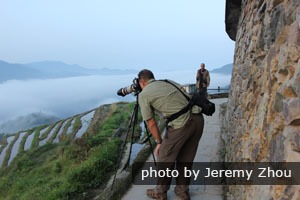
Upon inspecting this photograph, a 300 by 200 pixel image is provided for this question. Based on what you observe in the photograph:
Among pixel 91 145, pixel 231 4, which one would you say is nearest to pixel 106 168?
pixel 91 145

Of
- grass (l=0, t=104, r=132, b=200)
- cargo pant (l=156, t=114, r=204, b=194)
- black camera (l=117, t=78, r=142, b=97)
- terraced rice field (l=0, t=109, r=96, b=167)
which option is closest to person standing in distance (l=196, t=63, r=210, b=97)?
grass (l=0, t=104, r=132, b=200)

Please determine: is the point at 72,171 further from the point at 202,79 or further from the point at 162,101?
the point at 202,79

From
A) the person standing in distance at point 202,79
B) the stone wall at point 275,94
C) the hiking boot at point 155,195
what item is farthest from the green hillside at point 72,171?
the stone wall at point 275,94

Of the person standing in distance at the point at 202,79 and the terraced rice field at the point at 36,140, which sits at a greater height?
the person standing in distance at the point at 202,79

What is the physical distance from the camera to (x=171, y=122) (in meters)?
4.02

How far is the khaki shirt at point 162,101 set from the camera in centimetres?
388

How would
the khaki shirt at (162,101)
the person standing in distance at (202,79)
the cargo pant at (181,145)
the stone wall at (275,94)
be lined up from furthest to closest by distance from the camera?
the person standing in distance at (202,79) → the cargo pant at (181,145) → the khaki shirt at (162,101) → the stone wall at (275,94)

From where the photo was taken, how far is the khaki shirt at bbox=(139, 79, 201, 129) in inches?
153

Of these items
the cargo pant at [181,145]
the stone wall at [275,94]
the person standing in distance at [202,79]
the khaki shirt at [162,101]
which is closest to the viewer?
the stone wall at [275,94]

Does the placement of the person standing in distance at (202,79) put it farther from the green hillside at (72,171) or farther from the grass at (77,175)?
the grass at (77,175)

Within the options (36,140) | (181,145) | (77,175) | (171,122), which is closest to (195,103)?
(171,122)

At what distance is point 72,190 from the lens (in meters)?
6.03

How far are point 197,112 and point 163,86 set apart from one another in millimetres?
583

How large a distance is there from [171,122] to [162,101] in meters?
0.32
